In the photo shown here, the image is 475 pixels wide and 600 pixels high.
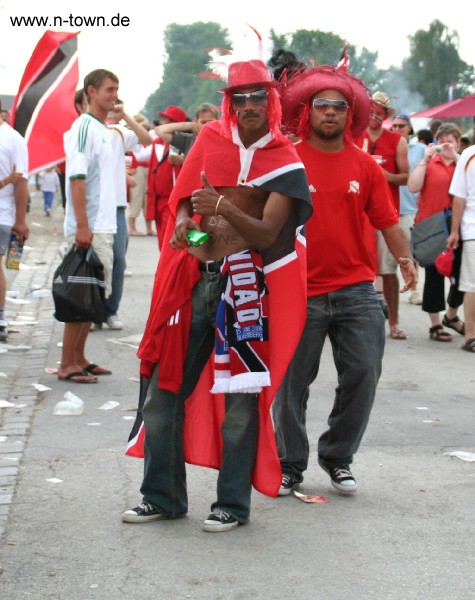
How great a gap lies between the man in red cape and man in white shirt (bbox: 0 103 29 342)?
4869 millimetres

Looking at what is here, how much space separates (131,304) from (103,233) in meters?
3.82

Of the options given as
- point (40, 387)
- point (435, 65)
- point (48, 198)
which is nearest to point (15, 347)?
point (40, 387)

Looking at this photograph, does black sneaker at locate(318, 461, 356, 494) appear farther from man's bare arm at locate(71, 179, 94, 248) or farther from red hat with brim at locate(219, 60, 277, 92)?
man's bare arm at locate(71, 179, 94, 248)

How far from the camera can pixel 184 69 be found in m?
152

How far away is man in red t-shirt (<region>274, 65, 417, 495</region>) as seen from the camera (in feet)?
18.6

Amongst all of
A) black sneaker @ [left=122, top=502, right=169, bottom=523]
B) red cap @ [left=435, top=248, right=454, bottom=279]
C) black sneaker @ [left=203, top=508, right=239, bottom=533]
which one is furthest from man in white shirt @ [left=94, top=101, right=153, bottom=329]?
black sneaker @ [left=203, top=508, right=239, bottom=533]

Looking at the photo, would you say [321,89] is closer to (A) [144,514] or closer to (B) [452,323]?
(A) [144,514]

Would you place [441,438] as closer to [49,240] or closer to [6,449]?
[6,449]

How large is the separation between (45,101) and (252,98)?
792 cm

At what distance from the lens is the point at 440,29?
132375 millimetres

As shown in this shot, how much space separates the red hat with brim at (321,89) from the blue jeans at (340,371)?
0.82m

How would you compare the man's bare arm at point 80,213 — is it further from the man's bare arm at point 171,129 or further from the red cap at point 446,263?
the red cap at point 446,263

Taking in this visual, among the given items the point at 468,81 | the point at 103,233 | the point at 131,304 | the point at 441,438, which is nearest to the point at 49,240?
the point at 131,304

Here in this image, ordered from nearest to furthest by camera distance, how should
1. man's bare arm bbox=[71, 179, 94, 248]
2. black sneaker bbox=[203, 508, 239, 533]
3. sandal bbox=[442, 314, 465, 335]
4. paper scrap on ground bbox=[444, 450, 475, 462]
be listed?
black sneaker bbox=[203, 508, 239, 533], paper scrap on ground bbox=[444, 450, 475, 462], man's bare arm bbox=[71, 179, 94, 248], sandal bbox=[442, 314, 465, 335]
